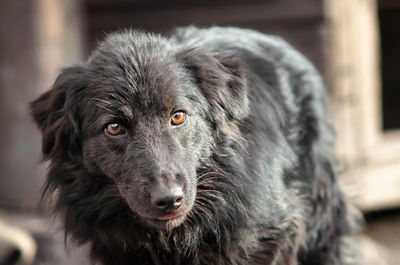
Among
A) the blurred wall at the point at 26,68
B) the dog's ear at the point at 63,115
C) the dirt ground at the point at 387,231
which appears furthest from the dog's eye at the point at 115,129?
the dirt ground at the point at 387,231

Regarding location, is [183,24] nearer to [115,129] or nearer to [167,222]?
[115,129]

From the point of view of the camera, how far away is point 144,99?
10.2 feet

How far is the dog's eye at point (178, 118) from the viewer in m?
3.16

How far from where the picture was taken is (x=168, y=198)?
2875 millimetres

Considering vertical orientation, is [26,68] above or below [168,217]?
above

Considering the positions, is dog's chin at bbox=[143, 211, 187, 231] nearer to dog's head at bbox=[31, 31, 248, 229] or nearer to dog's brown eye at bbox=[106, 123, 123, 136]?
dog's head at bbox=[31, 31, 248, 229]

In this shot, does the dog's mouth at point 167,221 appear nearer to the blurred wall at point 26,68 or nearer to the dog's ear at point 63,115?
the dog's ear at point 63,115

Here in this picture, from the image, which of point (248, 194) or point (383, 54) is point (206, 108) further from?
point (383, 54)

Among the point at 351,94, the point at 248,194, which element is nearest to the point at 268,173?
the point at 248,194

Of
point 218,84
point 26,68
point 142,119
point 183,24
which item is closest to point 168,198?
point 142,119

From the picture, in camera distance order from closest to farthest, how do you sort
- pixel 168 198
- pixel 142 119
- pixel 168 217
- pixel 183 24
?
pixel 168 198 → pixel 168 217 → pixel 142 119 → pixel 183 24

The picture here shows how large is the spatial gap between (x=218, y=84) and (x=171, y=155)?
53cm

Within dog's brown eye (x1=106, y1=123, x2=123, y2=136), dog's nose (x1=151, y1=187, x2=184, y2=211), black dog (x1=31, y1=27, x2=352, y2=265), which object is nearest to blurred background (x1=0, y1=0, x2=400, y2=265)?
black dog (x1=31, y1=27, x2=352, y2=265)

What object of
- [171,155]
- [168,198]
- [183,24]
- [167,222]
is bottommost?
[167,222]
